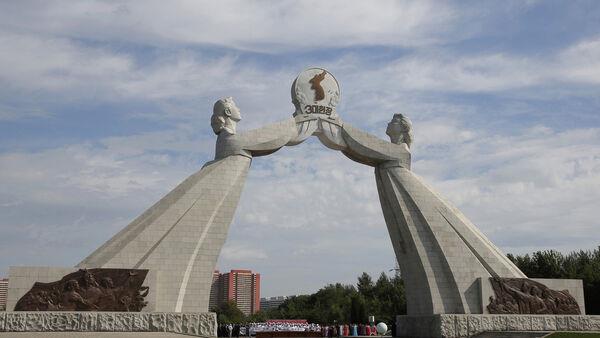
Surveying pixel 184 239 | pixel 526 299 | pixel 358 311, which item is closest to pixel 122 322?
pixel 184 239

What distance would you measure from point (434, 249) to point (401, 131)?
10.9 feet

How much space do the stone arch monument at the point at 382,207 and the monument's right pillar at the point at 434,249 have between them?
0.08 feet

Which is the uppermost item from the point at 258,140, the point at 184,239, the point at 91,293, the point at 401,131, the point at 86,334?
the point at 401,131

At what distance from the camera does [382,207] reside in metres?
15.7

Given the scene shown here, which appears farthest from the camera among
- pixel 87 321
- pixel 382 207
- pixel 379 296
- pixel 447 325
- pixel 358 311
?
pixel 379 296

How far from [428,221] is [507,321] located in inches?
112

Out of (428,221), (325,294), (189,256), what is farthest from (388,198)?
(325,294)

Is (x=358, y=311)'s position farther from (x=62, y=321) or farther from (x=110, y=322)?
(x=62, y=321)

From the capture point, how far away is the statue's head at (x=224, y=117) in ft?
47.6

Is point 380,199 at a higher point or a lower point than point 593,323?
higher

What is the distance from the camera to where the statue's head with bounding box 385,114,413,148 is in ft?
52.4

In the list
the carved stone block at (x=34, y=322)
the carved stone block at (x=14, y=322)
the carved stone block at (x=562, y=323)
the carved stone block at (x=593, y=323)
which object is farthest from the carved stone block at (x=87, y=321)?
the carved stone block at (x=593, y=323)

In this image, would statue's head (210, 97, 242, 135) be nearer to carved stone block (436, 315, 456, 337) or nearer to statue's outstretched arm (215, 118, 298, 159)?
statue's outstretched arm (215, 118, 298, 159)

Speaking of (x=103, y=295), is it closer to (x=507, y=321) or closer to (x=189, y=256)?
(x=189, y=256)
